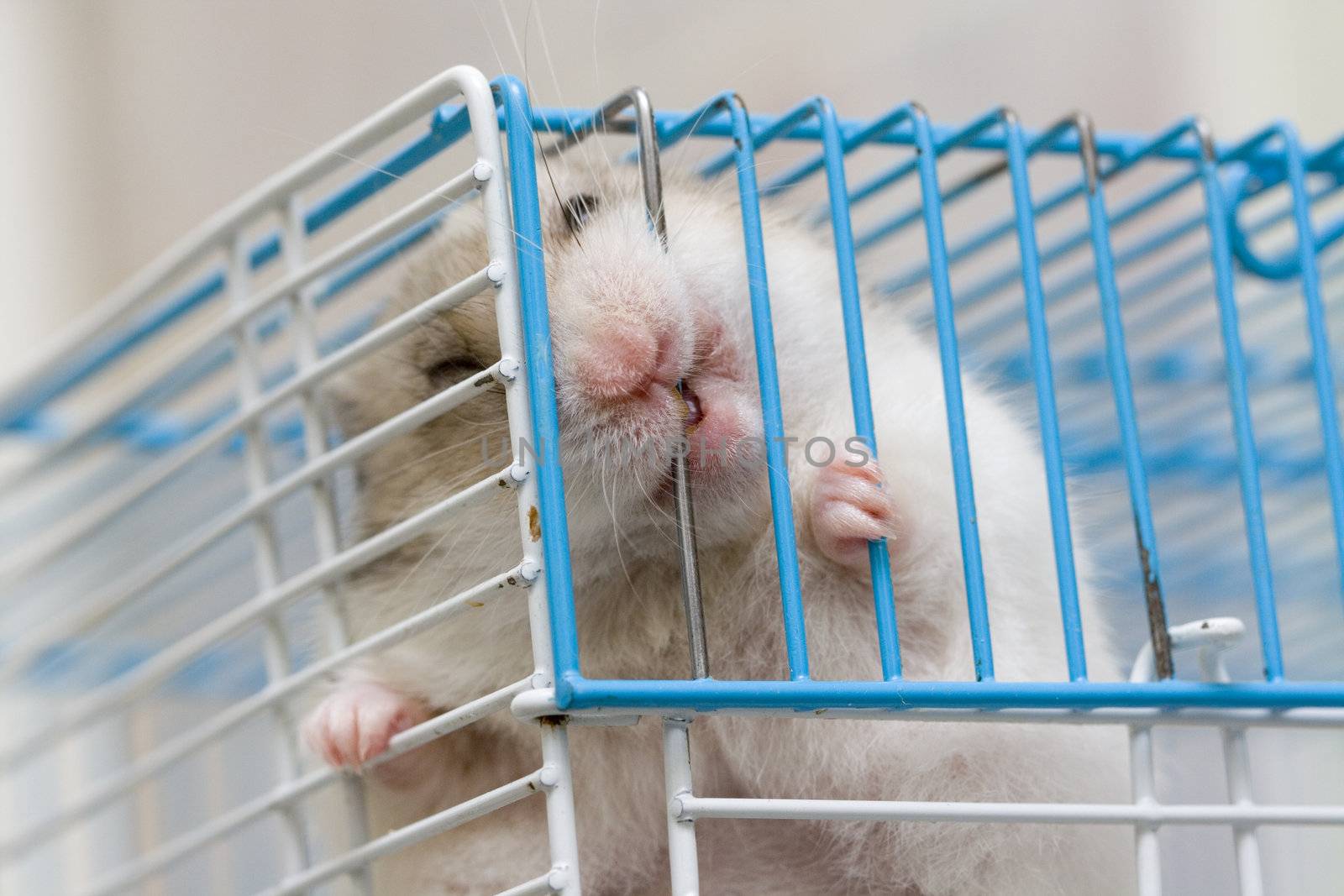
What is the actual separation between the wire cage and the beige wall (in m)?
0.19

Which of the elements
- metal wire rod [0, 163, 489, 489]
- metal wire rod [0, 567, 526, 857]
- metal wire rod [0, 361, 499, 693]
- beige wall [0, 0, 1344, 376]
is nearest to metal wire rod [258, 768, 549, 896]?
metal wire rod [0, 567, 526, 857]

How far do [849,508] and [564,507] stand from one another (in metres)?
0.25

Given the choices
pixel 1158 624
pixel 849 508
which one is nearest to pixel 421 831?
pixel 849 508

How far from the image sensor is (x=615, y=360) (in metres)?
0.77

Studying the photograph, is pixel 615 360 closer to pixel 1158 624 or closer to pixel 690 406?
pixel 690 406

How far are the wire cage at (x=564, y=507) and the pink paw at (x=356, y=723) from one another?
32 mm

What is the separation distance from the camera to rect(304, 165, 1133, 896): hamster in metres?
0.83

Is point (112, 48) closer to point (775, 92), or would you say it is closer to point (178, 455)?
point (775, 92)

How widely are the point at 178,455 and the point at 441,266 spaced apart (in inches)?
12.5

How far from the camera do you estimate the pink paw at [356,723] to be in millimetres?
875

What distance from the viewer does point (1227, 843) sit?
5.34 ft

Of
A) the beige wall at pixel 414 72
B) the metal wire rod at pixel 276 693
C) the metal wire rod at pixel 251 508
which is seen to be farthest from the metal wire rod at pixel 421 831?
the beige wall at pixel 414 72

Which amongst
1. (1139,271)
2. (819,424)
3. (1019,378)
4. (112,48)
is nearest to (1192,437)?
(1019,378)

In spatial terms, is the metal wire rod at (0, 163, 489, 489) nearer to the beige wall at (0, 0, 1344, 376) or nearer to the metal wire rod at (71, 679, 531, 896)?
the metal wire rod at (71, 679, 531, 896)
